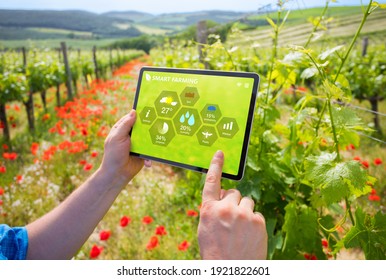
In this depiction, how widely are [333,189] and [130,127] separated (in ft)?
2.65

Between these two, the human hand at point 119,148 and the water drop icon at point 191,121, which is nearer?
the water drop icon at point 191,121

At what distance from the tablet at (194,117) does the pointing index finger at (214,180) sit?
6cm

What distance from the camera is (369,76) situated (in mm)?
5816

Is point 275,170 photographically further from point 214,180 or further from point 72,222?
point 72,222

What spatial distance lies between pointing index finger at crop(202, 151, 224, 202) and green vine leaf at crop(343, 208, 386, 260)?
507mm

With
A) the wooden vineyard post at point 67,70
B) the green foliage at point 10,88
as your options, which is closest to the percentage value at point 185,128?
the green foliage at point 10,88

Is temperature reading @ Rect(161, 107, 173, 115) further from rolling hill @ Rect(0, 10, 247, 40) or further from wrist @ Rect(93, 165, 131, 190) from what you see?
rolling hill @ Rect(0, 10, 247, 40)

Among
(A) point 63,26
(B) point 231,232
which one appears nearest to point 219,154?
(B) point 231,232

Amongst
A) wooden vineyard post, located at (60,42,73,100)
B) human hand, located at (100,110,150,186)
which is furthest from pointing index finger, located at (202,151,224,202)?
wooden vineyard post, located at (60,42,73,100)

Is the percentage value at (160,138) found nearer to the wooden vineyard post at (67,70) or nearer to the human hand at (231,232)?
the human hand at (231,232)

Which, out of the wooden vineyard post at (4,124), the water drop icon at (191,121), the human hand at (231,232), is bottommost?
the wooden vineyard post at (4,124)

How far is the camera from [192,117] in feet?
3.94

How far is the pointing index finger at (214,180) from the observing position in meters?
0.97

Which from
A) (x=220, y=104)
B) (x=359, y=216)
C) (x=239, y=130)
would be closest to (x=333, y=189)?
(x=359, y=216)
